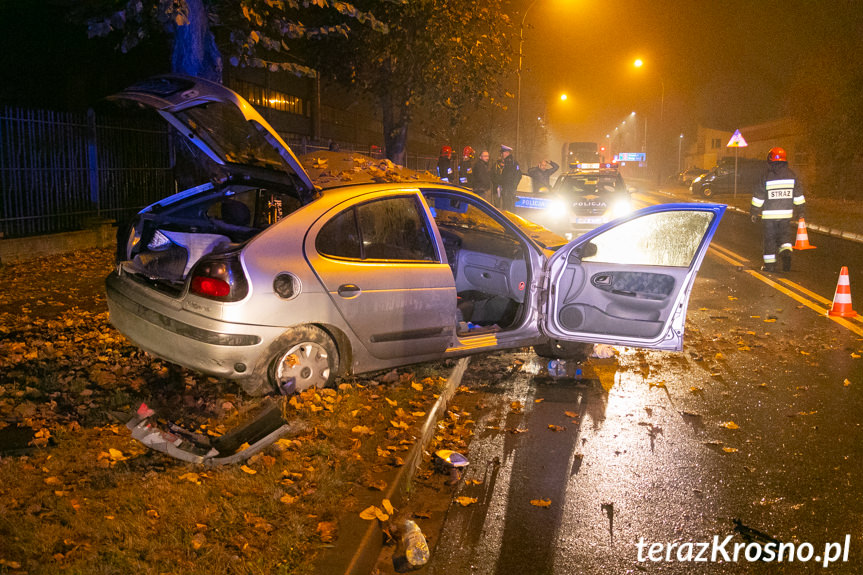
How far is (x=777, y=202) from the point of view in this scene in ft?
39.3

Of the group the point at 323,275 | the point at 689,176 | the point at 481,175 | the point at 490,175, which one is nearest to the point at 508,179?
the point at 490,175

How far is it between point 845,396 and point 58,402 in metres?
5.85

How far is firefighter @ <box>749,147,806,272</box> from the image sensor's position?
11828 millimetres

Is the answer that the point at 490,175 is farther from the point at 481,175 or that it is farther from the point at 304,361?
the point at 304,361

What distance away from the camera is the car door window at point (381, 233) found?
5.43 metres

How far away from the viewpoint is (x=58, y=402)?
5.07 metres

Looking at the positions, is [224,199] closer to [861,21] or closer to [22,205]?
[22,205]

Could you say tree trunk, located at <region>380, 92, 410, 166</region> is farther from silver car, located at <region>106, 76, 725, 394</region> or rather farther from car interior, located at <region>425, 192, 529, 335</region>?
silver car, located at <region>106, 76, 725, 394</region>

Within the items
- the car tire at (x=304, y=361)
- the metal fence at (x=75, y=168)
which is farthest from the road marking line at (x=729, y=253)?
the car tire at (x=304, y=361)

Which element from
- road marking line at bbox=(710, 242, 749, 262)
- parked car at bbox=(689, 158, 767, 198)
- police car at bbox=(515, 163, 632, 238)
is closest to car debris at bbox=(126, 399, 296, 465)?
road marking line at bbox=(710, 242, 749, 262)

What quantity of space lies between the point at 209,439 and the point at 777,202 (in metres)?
10.3

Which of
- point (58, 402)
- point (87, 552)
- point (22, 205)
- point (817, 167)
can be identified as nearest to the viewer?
point (87, 552)

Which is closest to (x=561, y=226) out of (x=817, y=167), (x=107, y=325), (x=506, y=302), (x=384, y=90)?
(x=384, y=90)

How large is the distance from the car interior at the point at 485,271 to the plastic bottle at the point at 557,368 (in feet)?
1.75
